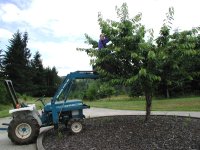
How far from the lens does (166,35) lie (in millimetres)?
11273

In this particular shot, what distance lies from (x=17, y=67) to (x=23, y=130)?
5494 centimetres

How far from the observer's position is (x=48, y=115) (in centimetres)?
1257

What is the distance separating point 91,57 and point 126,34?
1.41 metres

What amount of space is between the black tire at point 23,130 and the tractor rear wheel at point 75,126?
108 cm

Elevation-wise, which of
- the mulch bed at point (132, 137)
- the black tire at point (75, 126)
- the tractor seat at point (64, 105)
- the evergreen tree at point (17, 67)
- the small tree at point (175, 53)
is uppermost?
the evergreen tree at point (17, 67)

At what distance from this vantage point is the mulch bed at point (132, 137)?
9.14 metres

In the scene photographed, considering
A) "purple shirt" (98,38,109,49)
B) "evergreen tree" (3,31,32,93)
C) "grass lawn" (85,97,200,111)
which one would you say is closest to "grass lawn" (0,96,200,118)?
"grass lawn" (85,97,200,111)

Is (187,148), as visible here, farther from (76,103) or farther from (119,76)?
(76,103)

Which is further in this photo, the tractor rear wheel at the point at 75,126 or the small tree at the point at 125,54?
the tractor rear wheel at the point at 75,126

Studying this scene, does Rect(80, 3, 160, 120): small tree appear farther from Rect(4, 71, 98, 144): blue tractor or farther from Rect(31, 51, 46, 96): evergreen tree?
Rect(31, 51, 46, 96): evergreen tree

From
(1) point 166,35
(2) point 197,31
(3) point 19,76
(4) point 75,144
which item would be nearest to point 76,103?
(4) point 75,144

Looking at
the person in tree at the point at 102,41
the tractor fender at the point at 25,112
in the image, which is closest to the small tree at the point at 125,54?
the person in tree at the point at 102,41

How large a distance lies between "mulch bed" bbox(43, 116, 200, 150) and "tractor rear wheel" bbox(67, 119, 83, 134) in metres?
0.21

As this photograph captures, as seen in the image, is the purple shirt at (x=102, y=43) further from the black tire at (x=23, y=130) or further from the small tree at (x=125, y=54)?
the black tire at (x=23, y=130)
